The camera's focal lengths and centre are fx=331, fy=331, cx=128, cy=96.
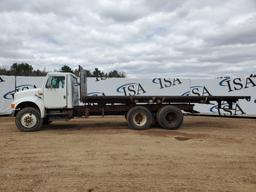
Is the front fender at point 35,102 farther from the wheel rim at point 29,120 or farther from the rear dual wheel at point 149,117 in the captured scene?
the rear dual wheel at point 149,117

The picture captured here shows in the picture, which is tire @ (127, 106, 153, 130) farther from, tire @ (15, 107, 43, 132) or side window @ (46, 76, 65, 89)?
tire @ (15, 107, 43, 132)

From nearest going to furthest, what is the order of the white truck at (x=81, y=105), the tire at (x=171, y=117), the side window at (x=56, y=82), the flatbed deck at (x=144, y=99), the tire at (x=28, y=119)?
the tire at (x=28, y=119), the white truck at (x=81, y=105), the side window at (x=56, y=82), the flatbed deck at (x=144, y=99), the tire at (x=171, y=117)

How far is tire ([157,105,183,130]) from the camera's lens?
14.0 meters

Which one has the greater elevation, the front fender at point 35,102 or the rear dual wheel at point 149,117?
the front fender at point 35,102

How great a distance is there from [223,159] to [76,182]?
3936mm

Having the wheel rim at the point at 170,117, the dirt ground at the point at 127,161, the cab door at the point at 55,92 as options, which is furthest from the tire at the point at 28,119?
the wheel rim at the point at 170,117

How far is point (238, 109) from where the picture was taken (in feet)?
65.9

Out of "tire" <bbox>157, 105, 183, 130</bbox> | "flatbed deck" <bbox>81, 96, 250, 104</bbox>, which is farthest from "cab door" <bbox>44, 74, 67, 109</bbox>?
"tire" <bbox>157, 105, 183, 130</bbox>

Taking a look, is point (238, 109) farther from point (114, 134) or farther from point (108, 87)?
point (114, 134)

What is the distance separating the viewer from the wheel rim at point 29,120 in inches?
519

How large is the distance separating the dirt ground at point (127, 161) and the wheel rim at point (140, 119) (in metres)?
0.96

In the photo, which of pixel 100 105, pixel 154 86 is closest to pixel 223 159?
pixel 100 105

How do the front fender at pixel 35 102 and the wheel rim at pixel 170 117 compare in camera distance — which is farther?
the wheel rim at pixel 170 117

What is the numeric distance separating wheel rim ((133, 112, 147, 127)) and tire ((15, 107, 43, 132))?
3.92 metres
